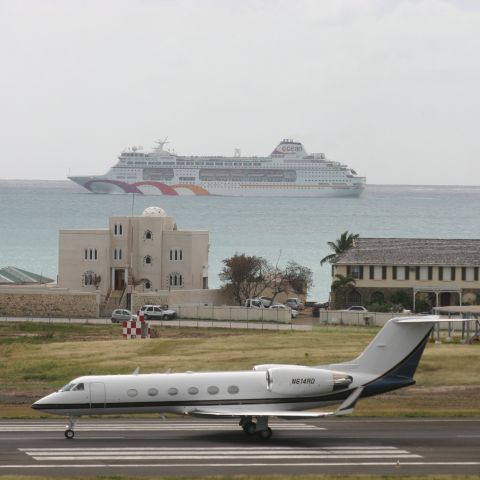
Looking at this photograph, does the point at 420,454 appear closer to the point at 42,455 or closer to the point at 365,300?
the point at 42,455

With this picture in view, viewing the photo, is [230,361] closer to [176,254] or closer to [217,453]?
[217,453]

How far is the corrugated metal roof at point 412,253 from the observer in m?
87.9

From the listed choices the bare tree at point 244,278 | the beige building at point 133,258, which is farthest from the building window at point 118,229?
the bare tree at point 244,278

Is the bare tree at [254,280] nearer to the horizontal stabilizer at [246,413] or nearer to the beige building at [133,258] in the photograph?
the beige building at [133,258]

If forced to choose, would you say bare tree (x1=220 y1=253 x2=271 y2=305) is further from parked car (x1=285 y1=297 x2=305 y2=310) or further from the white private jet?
the white private jet

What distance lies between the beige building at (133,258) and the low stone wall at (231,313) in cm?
686

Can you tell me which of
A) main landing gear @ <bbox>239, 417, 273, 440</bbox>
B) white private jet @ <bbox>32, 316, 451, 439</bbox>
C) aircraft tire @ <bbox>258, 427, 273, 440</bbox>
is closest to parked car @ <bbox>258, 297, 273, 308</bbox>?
white private jet @ <bbox>32, 316, 451, 439</bbox>

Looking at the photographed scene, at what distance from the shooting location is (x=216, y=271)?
154 metres

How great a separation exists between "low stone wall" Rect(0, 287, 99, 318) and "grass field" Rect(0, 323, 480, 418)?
1715 cm

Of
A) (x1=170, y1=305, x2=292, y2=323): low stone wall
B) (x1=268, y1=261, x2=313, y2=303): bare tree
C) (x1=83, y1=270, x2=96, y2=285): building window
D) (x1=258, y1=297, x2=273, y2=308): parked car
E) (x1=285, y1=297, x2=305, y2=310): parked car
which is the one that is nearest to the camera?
(x1=170, y1=305, x2=292, y2=323): low stone wall

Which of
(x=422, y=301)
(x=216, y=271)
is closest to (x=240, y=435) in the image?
(x=422, y=301)

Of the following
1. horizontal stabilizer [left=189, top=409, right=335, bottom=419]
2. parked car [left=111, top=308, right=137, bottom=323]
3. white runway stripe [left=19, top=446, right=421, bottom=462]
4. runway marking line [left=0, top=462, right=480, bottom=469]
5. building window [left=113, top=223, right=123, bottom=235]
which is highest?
building window [left=113, top=223, right=123, bottom=235]

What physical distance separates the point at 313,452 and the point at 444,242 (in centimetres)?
5882

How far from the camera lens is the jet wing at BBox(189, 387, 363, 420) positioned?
36.5 meters
